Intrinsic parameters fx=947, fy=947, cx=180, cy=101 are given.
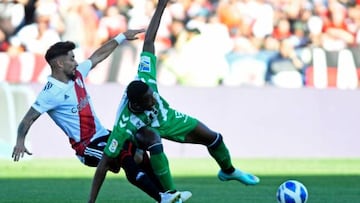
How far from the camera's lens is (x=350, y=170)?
50.4 feet

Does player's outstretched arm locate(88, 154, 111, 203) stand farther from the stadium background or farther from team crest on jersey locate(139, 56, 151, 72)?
the stadium background

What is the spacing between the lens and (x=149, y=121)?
30.0 feet

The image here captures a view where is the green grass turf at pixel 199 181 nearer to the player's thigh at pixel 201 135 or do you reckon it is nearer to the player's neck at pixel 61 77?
the player's thigh at pixel 201 135

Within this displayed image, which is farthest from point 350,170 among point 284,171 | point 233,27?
point 233,27

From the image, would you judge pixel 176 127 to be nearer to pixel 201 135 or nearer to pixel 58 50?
pixel 201 135

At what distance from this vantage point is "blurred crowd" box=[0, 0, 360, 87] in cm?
1866

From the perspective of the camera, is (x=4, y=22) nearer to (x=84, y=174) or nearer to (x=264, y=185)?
(x=84, y=174)

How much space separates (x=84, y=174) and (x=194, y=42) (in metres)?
4.99

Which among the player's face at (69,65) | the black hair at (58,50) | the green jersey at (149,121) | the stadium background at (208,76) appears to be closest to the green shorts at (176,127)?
the green jersey at (149,121)

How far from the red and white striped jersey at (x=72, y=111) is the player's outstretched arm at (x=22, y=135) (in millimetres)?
155

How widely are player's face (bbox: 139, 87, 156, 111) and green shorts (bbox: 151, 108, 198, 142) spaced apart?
43 centimetres

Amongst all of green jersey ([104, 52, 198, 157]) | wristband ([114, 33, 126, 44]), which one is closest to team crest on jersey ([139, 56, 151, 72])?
green jersey ([104, 52, 198, 157])

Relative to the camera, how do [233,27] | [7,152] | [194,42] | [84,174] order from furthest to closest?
[233,27] → [194,42] → [7,152] → [84,174]

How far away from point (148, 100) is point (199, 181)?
185 inches
